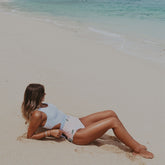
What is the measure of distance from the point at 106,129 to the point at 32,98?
1.06m

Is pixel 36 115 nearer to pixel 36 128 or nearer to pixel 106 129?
pixel 36 128

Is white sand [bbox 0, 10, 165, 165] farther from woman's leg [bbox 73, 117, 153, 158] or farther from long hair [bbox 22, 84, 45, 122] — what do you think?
long hair [bbox 22, 84, 45, 122]

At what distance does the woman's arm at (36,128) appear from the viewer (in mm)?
2874

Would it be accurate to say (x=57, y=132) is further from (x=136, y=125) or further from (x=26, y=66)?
(x=26, y=66)

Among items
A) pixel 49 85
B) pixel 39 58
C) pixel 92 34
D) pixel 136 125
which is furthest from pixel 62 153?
pixel 92 34

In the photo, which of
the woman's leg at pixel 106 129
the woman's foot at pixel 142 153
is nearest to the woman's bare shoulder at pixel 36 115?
the woman's leg at pixel 106 129

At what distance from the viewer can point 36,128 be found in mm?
2936

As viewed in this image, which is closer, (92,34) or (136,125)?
(136,125)

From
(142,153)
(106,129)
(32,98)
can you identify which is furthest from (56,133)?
(142,153)

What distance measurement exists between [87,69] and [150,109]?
230 centimetres

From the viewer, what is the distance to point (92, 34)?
37.1 feet

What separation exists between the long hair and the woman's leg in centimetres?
67

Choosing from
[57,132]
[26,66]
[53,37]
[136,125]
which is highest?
[53,37]

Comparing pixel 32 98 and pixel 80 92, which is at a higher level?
pixel 32 98
